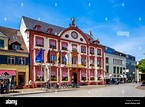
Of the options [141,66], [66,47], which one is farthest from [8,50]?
[141,66]

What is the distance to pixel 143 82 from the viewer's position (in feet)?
5.93

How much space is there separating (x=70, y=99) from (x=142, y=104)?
662 mm

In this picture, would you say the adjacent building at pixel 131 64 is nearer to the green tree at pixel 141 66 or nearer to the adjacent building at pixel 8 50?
the green tree at pixel 141 66

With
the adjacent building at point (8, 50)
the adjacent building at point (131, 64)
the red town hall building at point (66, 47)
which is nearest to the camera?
the adjacent building at point (131, 64)

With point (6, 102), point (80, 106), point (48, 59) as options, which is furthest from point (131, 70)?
point (48, 59)

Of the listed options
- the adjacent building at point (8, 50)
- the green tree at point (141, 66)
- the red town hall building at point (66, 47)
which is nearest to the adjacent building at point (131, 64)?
the green tree at point (141, 66)

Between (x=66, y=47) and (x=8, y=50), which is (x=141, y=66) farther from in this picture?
(x=8, y=50)

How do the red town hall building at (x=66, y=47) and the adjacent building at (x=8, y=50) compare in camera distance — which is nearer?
the adjacent building at (x=8, y=50)

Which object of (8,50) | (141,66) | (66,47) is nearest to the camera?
(141,66)

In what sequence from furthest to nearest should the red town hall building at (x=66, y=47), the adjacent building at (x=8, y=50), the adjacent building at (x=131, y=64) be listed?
the red town hall building at (x=66, y=47) < the adjacent building at (x=8, y=50) < the adjacent building at (x=131, y=64)

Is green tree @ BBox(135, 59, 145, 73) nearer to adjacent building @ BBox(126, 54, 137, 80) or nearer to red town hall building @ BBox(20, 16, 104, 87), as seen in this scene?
adjacent building @ BBox(126, 54, 137, 80)

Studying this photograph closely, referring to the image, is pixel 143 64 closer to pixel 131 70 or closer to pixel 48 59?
pixel 131 70

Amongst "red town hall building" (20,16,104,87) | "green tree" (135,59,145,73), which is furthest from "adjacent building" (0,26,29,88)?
"green tree" (135,59,145,73)

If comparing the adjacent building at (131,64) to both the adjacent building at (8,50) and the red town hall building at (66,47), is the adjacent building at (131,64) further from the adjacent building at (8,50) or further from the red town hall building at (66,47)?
the adjacent building at (8,50)
